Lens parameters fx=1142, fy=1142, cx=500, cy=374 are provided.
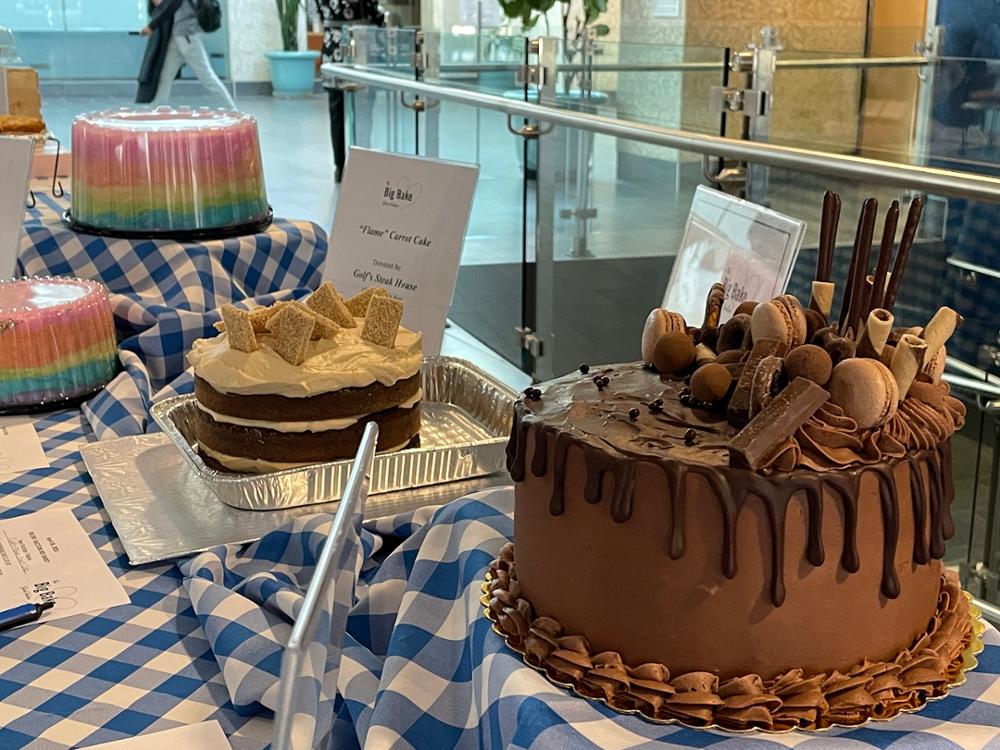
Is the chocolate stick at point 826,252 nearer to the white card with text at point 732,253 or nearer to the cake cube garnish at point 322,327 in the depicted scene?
the white card with text at point 732,253

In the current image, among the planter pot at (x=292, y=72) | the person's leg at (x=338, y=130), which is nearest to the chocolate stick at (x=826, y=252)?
the person's leg at (x=338, y=130)

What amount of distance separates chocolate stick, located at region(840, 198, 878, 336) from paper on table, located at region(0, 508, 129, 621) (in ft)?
2.18

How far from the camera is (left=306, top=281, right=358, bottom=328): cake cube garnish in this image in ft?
3.95

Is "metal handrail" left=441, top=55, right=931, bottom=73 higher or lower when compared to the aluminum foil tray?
higher

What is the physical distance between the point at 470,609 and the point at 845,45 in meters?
5.77

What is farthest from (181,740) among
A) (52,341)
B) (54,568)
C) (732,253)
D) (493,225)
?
(493,225)

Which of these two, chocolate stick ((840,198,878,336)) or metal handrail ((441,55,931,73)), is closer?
chocolate stick ((840,198,878,336))

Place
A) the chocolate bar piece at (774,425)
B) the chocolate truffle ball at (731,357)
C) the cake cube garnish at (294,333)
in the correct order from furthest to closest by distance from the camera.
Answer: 1. the cake cube garnish at (294,333)
2. the chocolate truffle ball at (731,357)
3. the chocolate bar piece at (774,425)

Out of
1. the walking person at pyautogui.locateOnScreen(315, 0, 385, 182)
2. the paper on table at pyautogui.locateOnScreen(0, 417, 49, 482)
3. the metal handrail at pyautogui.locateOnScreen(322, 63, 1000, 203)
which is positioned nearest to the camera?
the paper on table at pyautogui.locateOnScreen(0, 417, 49, 482)

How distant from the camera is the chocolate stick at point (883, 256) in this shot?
25.5 inches

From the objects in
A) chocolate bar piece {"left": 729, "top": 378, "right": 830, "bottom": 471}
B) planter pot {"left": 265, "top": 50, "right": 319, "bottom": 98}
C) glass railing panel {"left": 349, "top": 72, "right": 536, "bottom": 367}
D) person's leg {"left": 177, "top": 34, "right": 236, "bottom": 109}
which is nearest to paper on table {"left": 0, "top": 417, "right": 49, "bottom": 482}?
chocolate bar piece {"left": 729, "top": 378, "right": 830, "bottom": 471}

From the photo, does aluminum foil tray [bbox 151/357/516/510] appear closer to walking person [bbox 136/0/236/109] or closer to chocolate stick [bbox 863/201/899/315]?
chocolate stick [bbox 863/201/899/315]

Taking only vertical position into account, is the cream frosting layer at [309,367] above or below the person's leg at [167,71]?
below

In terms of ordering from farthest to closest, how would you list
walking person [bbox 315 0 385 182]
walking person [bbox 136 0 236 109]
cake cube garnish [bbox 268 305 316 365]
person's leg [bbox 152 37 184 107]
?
person's leg [bbox 152 37 184 107], walking person [bbox 136 0 236 109], walking person [bbox 315 0 385 182], cake cube garnish [bbox 268 305 316 365]
